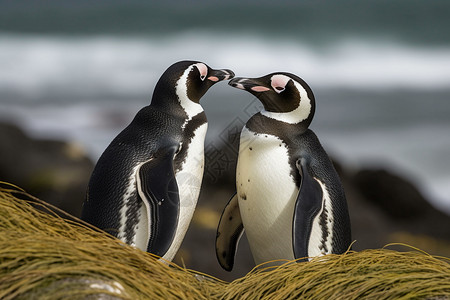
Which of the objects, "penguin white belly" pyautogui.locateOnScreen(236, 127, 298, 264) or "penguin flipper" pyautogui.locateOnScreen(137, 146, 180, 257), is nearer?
"penguin flipper" pyautogui.locateOnScreen(137, 146, 180, 257)

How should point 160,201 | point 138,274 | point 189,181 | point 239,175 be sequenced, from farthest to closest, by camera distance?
point 239,175
point 189,181
point 160,201
point 138,274

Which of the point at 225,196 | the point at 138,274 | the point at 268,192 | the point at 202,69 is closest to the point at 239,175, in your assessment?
the point at 268,192

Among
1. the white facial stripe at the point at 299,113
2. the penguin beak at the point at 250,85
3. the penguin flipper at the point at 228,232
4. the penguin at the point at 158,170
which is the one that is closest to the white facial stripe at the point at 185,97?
the penguin at the point at 158,170

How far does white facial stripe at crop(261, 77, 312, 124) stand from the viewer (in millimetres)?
2393

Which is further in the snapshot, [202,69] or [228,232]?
[228,232]

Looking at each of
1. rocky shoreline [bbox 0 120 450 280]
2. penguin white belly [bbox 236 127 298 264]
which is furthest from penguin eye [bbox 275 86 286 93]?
rocky shoreline [bbox 0 120 450 280]

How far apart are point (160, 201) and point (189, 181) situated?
196 millimetres

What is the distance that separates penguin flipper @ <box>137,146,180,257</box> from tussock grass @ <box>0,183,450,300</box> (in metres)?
0.23

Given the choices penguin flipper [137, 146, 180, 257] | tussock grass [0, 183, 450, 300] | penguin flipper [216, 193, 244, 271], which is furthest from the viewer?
penguin flipper [216, 193, 244, 271]

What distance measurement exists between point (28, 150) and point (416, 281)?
6.32m

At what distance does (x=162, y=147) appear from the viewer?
2.30m

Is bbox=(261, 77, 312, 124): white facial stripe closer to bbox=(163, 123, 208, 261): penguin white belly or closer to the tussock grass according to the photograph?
bbox=(163, 123, 208, 261): penguin white belly

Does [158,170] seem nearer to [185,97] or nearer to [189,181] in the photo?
[189,181]

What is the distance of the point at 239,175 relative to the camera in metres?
2.45
